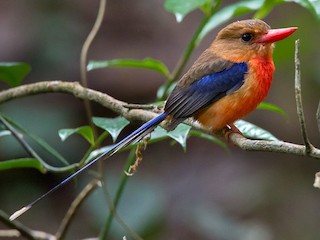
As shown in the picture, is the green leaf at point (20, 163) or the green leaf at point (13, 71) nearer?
the green leaf at point (20, 163)

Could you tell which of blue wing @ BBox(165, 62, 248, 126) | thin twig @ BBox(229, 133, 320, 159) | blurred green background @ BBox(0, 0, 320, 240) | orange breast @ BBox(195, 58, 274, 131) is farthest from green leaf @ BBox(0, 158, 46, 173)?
blurred green background @ BBox(0, 0, 320, 240)

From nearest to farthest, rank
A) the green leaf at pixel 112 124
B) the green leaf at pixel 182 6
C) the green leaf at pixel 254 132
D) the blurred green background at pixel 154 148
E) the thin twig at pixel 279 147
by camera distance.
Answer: the thin twig at pixel 279 147, the green leaf at pixel 112 124, the green leaf at pixel 254 132, the green leaf at pixel 182 6, the blurred green background at pixel 154 148

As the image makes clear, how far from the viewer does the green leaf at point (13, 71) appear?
10.0 ft

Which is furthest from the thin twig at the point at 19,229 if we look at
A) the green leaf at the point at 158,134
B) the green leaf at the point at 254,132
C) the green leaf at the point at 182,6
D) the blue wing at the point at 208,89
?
the green leaf at the point at 182,6

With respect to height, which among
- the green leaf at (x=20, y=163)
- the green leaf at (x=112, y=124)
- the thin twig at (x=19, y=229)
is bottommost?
the thin twig at (x=19, y=229)

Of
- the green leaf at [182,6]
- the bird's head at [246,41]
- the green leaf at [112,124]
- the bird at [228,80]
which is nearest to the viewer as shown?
the green leaf at [112,124]

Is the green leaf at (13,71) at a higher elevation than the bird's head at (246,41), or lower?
lower

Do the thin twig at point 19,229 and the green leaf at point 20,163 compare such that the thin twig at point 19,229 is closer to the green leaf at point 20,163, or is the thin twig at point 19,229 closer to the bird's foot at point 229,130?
the green leaf at point 20,163

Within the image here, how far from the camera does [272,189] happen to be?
19.0ft

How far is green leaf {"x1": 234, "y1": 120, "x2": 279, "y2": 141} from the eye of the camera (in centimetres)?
286

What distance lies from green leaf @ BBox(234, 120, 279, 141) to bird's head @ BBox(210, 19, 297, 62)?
365mm

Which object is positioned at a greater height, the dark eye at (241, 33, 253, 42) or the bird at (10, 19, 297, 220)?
the dark eye at (241, 33, 253, 42)

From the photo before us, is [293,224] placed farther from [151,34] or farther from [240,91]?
[240,91]

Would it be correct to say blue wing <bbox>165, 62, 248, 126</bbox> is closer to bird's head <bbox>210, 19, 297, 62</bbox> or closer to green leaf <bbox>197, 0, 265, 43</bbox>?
bird's head <bbox>210, 19, 297, 62</bbox>
